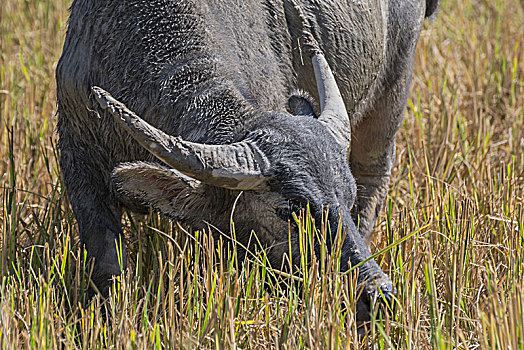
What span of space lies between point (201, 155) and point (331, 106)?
0.74 meters

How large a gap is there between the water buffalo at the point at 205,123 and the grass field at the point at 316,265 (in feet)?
0.63

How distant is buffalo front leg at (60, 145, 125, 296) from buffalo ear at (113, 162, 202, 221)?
1.43ft

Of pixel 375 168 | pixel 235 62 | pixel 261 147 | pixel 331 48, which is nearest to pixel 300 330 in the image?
pixel 261 147

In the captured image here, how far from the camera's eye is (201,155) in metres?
3.01

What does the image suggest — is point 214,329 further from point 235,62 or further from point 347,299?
point 235,62

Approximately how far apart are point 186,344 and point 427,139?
10.5 ft

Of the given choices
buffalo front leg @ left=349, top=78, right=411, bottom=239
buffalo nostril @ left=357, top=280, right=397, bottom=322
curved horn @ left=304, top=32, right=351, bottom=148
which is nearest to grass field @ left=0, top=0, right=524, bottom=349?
buffalo nostril @ left=357, top=280, right=397, bottom=322

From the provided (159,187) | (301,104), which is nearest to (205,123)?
(159,187)

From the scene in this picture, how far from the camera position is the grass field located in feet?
9.52

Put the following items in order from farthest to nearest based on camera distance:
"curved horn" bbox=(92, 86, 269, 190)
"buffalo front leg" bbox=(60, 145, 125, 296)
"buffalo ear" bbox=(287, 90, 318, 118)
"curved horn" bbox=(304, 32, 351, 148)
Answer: "buffalo front leg" bbox=(60, 145, 125, 296) → "buffalo ear" bbox=(287, 90, 318, 118) → "curved horn" bbox=(304, 32, 351, 148) → "curved horn" bbox=(92, 86, 269, 190)

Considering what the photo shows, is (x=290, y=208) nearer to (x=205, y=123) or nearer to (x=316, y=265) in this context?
(x=316, y=265)

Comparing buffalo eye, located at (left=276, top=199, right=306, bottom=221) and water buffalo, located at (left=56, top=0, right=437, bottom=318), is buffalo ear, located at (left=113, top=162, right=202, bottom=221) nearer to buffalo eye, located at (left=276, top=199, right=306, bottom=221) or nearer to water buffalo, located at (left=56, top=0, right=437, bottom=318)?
water buffalo, located at (left=56, top=0, right=437, bottom=318)

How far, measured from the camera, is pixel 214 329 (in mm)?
2992

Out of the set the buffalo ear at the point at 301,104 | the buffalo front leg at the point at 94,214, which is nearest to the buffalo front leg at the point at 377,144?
→ the buffalo ear at the point at 301,104
